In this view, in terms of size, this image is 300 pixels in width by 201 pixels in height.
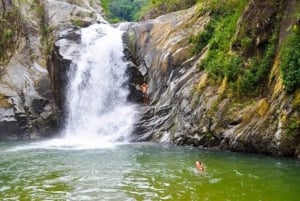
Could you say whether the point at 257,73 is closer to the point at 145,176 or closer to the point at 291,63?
the point at 291,63

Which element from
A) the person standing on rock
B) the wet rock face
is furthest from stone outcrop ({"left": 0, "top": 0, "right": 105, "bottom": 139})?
the person standing on rock

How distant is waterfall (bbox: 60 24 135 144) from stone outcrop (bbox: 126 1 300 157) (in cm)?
146

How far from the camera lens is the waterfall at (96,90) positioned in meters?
29.3

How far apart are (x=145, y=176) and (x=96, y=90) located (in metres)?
17.6

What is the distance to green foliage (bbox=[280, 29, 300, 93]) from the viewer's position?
Answer: 61.1 feet

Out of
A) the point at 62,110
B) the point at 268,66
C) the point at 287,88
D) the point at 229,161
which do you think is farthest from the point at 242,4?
the point at 62,110

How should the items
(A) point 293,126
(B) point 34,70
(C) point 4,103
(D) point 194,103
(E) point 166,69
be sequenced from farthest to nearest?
(B) point 34,70 → (C) point 4,103 → (E) point 166,69 → (D) point 194,103 → (A) point 293,126

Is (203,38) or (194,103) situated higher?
(203,38)

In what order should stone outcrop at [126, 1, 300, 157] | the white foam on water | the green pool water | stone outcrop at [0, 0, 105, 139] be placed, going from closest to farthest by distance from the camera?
the green pool water
stone outcrop at [126, 1, 300, 157]
the white foam on water
stone outcrop at [0, 0, 105, 139]

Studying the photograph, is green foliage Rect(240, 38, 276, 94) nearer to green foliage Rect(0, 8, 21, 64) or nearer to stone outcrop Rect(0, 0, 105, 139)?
stone outcrop Rect(0, 0, 105, 139)

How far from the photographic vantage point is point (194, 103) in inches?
942

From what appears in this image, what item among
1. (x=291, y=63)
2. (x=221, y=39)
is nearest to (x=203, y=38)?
(x=221, y=39)

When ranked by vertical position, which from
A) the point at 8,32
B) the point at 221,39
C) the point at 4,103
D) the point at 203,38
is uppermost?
the point at 8,32

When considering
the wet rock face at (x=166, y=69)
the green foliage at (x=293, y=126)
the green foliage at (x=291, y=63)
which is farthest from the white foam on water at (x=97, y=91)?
the green foliage at (x=293, y=126)
